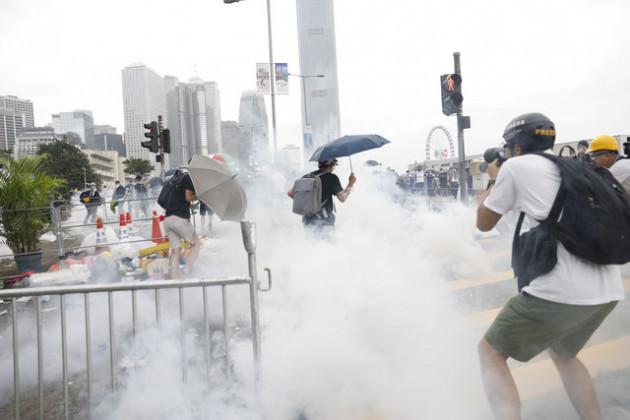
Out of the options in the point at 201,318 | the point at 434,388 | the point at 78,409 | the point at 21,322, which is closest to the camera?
the point at 434,388

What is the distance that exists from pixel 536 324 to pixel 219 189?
3962 millimetres

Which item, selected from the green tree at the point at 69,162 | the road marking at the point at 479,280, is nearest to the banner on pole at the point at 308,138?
the road marking at the point at 479,280

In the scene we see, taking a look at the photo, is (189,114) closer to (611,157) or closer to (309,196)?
(309,196)

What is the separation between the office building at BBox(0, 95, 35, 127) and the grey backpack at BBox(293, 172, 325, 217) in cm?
20510

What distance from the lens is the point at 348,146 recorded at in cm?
586

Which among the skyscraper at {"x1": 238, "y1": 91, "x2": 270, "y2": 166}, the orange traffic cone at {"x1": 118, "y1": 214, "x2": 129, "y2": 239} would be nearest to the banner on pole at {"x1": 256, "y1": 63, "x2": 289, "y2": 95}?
the skyscraper at {"x1": 238, "y1": 91, "x2": 270, "y2": 166}

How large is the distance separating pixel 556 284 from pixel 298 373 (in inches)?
67.8

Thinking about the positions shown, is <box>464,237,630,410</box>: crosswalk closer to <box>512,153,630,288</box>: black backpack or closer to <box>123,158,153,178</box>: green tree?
<box>512,153,630,288</box>: black backpack

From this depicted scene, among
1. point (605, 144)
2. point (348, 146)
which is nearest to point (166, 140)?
point (348, 146)

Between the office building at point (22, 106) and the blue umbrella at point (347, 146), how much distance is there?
20444 centimetres

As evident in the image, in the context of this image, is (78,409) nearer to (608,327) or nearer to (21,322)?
(21,322)

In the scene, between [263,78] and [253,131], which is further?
[253,131]

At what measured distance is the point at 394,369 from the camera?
9.98 ft

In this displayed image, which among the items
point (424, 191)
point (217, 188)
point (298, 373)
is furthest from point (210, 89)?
point (298, 373)
